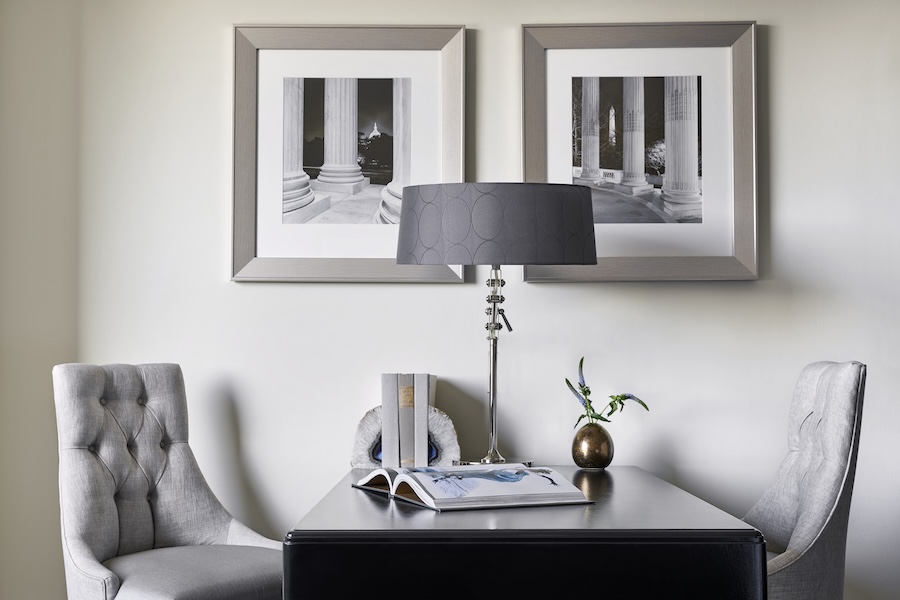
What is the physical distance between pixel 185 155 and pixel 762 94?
5.80 ft

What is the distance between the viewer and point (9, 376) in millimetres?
2510

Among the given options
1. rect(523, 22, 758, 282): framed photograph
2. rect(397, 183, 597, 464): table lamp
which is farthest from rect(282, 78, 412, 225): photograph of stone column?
rect(397, 183, 597, 464): table lamp

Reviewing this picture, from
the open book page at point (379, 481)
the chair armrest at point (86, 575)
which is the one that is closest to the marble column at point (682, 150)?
the open book page at point (379, 481)

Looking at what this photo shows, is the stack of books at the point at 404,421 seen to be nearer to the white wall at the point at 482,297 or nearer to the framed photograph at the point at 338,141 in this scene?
the white wall at the point at 482,297

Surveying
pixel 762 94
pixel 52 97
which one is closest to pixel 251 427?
pixel 52 97

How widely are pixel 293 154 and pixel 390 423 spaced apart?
87 cm

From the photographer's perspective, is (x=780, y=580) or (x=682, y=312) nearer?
(x=780, y=580)

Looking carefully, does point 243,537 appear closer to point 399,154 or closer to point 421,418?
point 421,418

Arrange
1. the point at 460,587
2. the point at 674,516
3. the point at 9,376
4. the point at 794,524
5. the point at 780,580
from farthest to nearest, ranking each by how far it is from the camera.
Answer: the point at 9,376
the point at 794,524
the point at 780,580
the point at 674,516
the point at 460,587

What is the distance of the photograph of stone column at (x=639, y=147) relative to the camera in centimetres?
257

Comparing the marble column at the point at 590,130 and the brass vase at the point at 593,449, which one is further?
the marble column at the point at 590,130

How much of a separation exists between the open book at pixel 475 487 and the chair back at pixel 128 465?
69 cm

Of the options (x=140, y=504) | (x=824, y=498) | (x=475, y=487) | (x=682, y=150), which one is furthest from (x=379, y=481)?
(x=682, y=150)

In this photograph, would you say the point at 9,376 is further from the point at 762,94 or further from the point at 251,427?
the point at 762,94
